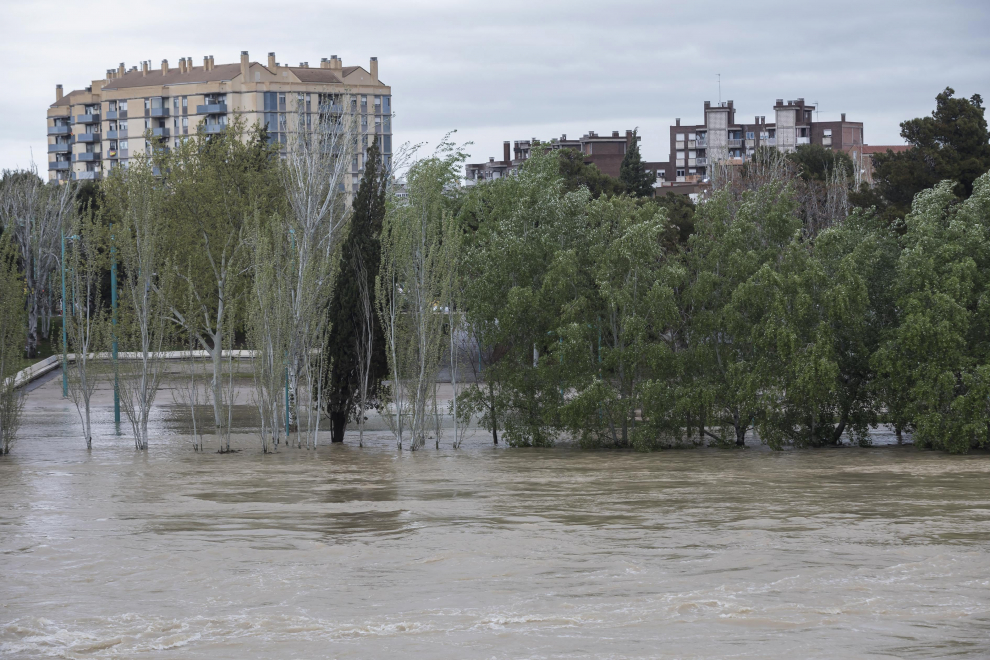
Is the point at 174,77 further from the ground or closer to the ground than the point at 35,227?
further from the ground

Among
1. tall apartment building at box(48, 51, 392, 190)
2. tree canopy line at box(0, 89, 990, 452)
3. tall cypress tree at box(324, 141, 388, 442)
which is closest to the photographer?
tree canopy line at box(0, 89, 990, 452)

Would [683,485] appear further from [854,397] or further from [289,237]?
[289,237]

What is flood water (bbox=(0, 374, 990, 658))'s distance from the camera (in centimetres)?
987

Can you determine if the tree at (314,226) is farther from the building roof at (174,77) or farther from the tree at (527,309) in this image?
the building roof at (174,77)

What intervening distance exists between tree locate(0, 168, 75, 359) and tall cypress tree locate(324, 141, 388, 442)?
106 ft

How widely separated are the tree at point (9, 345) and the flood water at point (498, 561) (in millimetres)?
3177

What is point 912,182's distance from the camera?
1662 inches

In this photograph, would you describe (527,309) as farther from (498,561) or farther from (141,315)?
(498,561)

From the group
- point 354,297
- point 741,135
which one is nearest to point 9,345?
point 354,297

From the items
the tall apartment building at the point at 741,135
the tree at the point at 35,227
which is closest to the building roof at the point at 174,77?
the tall apartment building at the point at 741,135

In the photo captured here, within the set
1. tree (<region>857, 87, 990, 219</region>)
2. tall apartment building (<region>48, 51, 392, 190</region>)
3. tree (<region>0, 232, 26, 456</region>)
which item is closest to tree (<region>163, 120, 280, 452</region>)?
tree (<region>0, 232, 26, 456</region>)

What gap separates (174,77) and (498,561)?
388 ft

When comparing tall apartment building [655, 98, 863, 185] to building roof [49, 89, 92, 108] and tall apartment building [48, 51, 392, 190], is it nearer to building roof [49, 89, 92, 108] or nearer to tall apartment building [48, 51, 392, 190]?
tall apartment building [48, 51, 392, 190]

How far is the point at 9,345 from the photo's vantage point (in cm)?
2481
